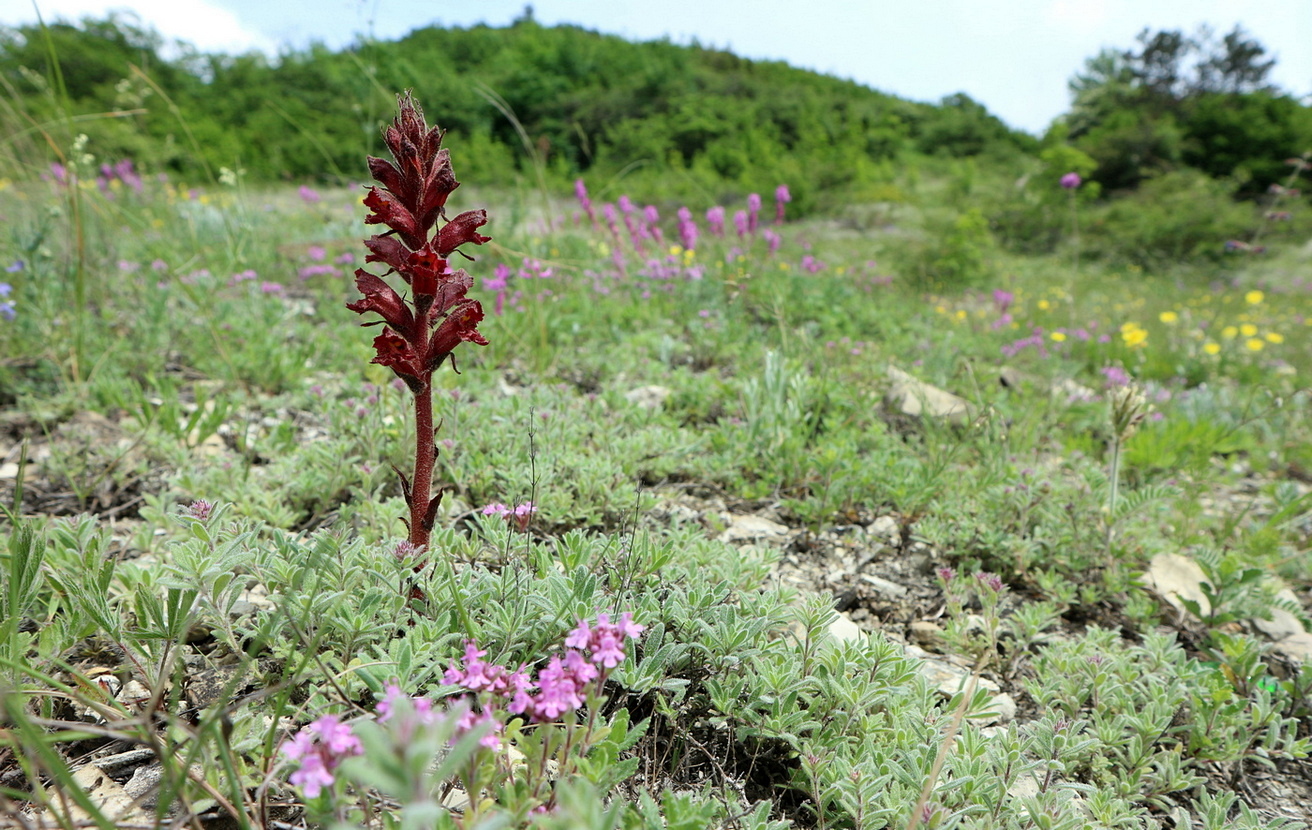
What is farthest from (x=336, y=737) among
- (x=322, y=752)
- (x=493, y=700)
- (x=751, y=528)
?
(x=751, y=528)

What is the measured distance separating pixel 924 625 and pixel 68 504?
308 centimetres

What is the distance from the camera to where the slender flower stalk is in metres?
1.33

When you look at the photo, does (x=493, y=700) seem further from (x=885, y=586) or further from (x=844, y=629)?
(x=885, y=586)

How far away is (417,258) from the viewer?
4.33 ft

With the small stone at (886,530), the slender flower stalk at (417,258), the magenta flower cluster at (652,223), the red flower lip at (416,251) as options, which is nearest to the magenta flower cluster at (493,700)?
the slender flower stalk at (417,258)

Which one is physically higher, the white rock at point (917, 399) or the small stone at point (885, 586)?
the white rock at point (917, 399)

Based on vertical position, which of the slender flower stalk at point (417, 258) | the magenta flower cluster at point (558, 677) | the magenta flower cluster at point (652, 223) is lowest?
the magenta flower cluster at point (558, 677)

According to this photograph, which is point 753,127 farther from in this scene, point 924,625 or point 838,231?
point 924,625

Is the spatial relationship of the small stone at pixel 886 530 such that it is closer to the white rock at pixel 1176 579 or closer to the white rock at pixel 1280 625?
the white rock at pixel 1176 579

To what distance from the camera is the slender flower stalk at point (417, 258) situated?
4.35 ft

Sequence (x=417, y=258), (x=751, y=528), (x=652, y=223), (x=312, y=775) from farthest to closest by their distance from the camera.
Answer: (x=652, y=223) < (x=751, y=528) < (x=417, y=258) < (x=312, y=775)

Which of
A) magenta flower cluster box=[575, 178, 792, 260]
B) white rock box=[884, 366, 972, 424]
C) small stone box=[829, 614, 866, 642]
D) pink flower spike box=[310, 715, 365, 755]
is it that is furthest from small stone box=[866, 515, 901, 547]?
magenta flower cluster box=[575, 178, 792, 260]

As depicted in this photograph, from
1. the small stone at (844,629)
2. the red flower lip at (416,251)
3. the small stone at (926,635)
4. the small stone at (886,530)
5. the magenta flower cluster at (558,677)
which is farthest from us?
the small stone at (886,530)

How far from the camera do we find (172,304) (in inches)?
181
